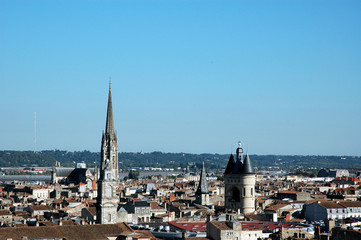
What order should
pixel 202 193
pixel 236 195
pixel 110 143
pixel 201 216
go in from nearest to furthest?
1. pixel 201 216
2. pixel 236 195
3. pixel 202 193
4. pixel 110 143

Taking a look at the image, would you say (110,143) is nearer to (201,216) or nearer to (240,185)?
(240,185)

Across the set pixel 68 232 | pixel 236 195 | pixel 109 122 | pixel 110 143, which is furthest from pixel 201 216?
pixel 109 122

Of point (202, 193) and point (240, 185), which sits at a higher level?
point (240, 185)

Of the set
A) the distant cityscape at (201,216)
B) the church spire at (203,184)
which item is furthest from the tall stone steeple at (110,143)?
the church spire at (203,184)

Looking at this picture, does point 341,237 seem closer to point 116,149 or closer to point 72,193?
point 72,193

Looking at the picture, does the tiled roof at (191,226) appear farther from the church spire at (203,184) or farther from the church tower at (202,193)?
the church tower at (202,193)

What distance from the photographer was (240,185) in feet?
301

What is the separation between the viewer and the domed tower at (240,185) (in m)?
91.6

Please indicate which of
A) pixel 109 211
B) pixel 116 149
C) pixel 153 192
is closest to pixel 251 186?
pixel 109 211

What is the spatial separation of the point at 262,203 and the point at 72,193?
171 ft

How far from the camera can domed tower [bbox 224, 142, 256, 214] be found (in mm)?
91562

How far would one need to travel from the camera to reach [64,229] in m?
63.0

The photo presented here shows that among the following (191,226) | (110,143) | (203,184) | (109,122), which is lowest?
(191,226)

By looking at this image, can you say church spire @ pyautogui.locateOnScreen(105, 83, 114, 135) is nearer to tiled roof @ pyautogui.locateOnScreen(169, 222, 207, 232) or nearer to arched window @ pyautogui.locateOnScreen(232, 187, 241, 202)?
arched window @ pyautogui.locateOnScreen(232, 187, 241, 202)
